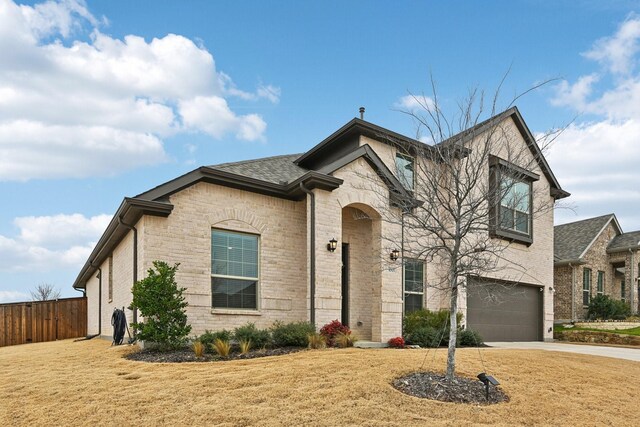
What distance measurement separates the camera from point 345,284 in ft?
49.1

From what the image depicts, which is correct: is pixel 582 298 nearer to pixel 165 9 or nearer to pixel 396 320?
pixel 396 320

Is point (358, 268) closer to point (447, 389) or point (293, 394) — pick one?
point (447, 389)

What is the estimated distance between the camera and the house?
1195 centimetres

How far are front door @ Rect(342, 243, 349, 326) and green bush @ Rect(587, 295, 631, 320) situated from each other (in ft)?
54.7

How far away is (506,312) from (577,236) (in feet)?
37.4

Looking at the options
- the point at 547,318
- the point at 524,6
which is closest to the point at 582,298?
the point at 547,318

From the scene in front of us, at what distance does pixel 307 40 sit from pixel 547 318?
15.7m

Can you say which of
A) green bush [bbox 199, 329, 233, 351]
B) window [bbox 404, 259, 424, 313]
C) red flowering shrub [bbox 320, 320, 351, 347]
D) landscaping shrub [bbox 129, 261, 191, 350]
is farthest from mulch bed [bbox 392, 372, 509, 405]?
window [bbox 404, 259, 424, 313]

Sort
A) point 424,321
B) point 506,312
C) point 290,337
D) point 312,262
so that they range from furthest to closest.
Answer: point 506,312 < point 424,321 < point 312,262 < point 290,337

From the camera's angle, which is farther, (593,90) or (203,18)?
(593,90)

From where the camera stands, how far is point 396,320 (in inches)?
552

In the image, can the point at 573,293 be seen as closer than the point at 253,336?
No

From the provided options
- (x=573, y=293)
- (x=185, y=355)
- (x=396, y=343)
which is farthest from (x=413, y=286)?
(x=573, y=293)

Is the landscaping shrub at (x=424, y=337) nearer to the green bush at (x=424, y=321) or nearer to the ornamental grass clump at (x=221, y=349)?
the green bush at (x=424, y=321)
